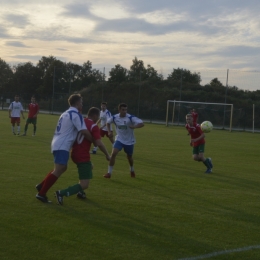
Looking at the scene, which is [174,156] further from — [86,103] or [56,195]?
[86,103]

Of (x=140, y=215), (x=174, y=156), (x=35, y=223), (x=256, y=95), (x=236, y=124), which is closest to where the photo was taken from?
(x=35, y=223)

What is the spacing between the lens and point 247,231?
22.3 ft

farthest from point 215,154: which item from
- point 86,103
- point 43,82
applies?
point 43,82

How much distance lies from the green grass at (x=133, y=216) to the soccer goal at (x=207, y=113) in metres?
29.8

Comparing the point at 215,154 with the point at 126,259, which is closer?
the point at 126,259

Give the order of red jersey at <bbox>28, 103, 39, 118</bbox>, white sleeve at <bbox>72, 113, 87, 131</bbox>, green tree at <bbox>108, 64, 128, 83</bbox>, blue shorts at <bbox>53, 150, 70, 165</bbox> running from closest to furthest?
white sleeve at <bbox>72, 113, 87, 131</bbox>
blue shorts at <bbox>53, 150, 70, 165</bbox>
red jersey at <bbox>28, 103, 39, 118</bbox>
green tree at <bbox>108, 64, 128, 83</bbox>

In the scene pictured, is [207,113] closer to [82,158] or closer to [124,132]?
[124,132]

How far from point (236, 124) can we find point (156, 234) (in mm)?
36970

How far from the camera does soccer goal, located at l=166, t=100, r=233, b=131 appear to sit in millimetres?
42500

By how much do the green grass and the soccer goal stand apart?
97.8 feet

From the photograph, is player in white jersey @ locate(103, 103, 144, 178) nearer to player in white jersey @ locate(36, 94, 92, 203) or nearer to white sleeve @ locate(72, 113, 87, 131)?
player in white jersey @ locate(36, 94, 92, 203)

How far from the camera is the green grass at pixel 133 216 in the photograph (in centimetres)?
576

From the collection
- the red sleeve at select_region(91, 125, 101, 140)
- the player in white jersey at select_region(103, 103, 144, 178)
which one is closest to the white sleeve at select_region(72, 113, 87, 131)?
the red sleeve at select_region(91, 125, 101, 140)

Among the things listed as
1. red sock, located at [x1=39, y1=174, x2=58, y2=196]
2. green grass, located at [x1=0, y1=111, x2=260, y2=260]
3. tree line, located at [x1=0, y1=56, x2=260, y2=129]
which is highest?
tree line, located at [x1=0, y1=56, x2=260, y2=129]
